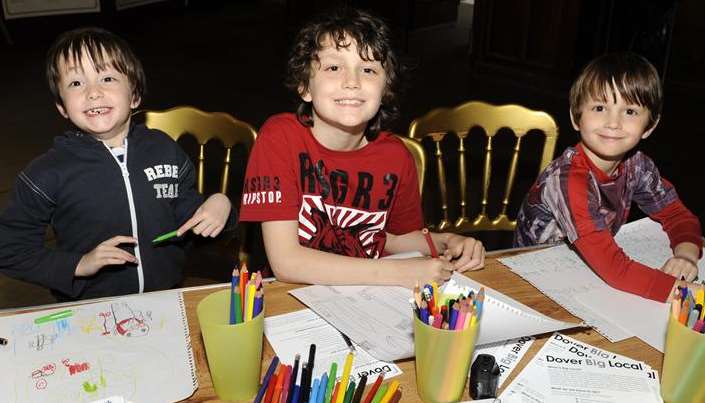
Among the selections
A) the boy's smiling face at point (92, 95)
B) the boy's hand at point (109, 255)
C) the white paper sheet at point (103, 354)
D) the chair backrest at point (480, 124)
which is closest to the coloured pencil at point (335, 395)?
the white paper sheet at point (103, 354)

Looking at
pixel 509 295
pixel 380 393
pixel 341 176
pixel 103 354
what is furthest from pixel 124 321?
pixel 509 295

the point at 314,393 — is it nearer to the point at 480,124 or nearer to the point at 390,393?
the point at 390,393

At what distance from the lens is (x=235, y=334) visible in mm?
912

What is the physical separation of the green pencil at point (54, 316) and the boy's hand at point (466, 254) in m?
0.73

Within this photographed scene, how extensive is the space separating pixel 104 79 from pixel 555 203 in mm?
1056

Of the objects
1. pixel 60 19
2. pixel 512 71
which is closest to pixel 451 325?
pixel 512 71

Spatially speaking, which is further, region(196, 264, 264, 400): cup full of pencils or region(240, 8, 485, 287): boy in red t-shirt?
region(240, 8, 485, 287): boy in red t-shirt

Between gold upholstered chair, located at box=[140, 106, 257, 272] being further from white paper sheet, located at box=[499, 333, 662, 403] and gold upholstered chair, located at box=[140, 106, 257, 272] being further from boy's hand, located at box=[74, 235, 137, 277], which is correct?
white paper sheet, located at box=[499, 333, 662, 403]

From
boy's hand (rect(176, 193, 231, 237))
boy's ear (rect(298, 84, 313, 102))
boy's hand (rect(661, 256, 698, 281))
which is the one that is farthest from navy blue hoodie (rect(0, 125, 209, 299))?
boy's hand (rect(661, 256, 698, 281))

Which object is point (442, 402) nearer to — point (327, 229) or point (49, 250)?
point (327, 229)

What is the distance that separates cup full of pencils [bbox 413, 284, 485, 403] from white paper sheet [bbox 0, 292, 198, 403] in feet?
1.12

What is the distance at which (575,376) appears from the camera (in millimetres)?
1065

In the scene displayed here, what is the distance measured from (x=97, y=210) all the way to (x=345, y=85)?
2.03ft

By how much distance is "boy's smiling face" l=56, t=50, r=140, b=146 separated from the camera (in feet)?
4.73
